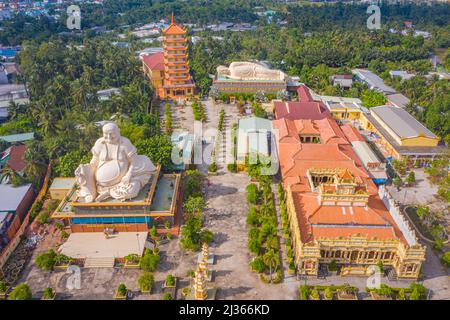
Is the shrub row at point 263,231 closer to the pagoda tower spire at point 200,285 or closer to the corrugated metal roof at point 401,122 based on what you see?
the pagoda tower spire at point 200,285

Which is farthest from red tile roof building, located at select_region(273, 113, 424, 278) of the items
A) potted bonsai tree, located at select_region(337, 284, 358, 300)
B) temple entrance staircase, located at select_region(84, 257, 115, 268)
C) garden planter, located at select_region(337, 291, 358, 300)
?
temple entrance staircase, located at select_region(84, 257, 115, 268)

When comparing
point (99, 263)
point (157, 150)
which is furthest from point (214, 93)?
point (99, 263)

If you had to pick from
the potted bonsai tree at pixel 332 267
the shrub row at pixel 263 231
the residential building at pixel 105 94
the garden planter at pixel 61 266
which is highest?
the residential building at pixel 105 94

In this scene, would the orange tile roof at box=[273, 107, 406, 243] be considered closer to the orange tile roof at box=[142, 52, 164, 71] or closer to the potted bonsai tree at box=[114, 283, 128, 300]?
the potted bonsai tree at box=[114, 283, 128, 300]

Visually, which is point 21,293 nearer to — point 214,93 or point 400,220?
point 400,220

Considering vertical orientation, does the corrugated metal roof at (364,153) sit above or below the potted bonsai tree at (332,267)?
above

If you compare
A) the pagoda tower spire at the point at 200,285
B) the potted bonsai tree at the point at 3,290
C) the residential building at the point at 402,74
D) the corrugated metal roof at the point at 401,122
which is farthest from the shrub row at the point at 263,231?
the residential building at the point at 402,74
